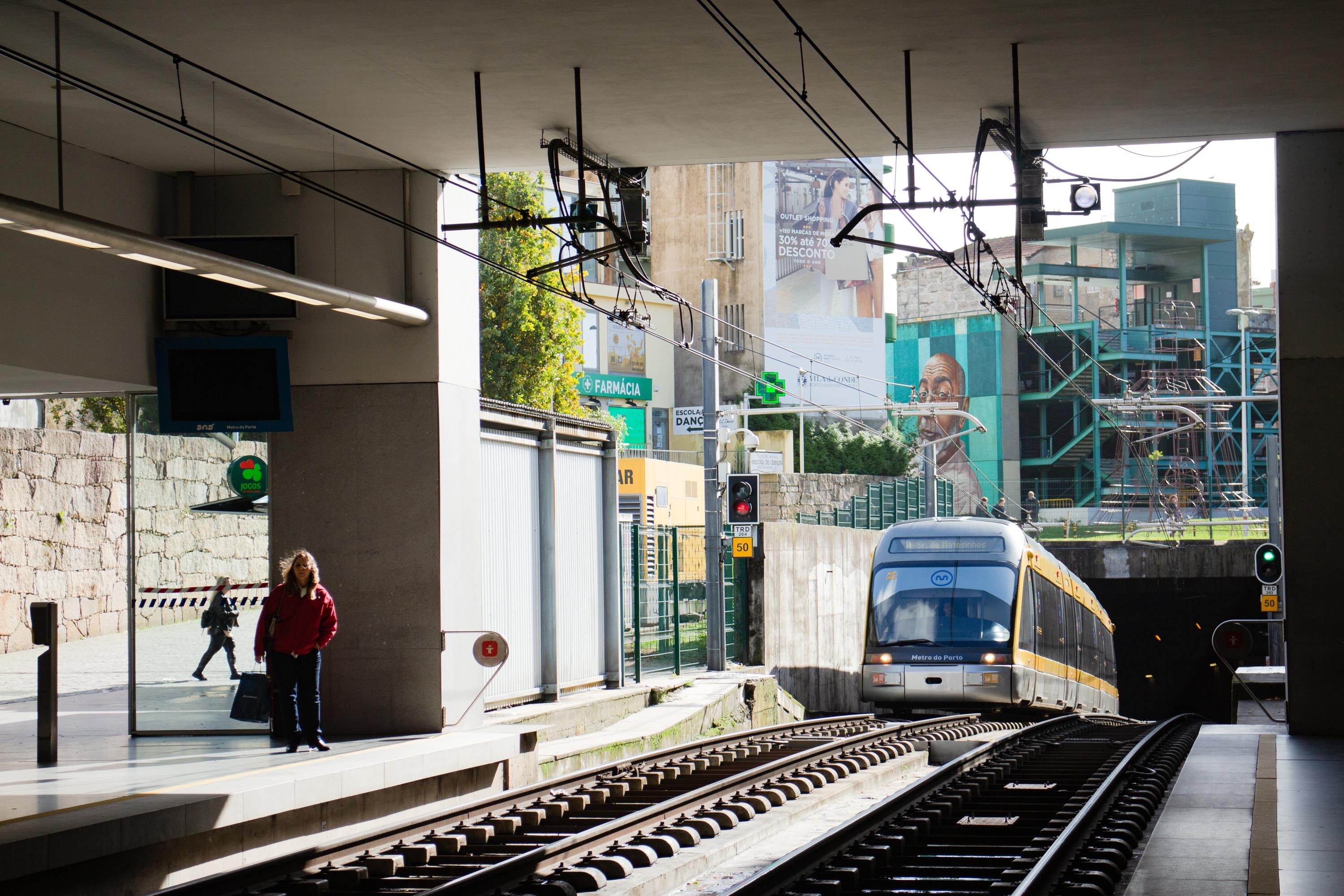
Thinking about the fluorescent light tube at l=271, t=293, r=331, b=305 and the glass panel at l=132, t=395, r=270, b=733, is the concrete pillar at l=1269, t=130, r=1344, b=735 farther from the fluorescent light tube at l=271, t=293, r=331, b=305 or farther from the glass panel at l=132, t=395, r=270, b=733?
the glass panel at l=132, t=395, r=270, b=733

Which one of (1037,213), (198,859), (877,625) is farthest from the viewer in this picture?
(877,625)

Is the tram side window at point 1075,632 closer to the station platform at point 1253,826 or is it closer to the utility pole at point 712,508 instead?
the utility pole at point 712,508

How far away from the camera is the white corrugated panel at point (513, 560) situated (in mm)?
16391

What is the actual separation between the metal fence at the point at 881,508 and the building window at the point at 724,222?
1524 inches

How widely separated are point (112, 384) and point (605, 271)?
66314 mm

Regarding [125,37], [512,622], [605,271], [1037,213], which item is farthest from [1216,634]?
[605,271]

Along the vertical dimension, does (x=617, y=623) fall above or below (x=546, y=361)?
below

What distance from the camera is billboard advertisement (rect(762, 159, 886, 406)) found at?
81.8 metres

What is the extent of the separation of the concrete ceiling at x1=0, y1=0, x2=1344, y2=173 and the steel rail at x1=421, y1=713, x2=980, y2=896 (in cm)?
543

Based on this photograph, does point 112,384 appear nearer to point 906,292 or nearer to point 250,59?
point 250,59

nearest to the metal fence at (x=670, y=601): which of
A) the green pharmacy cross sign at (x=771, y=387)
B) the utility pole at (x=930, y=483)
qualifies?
the green pharmacy cross sign at (x=771, y=387)

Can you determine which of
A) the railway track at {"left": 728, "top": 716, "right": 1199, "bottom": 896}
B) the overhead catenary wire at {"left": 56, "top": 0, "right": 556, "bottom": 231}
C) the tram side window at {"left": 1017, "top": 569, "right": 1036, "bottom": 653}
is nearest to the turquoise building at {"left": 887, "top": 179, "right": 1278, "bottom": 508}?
the tram side window at {"left": 1017, "top": 569, "right": 1036, "bottom": 653}

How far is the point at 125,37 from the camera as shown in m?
10.2

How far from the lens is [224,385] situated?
44.1 feet
